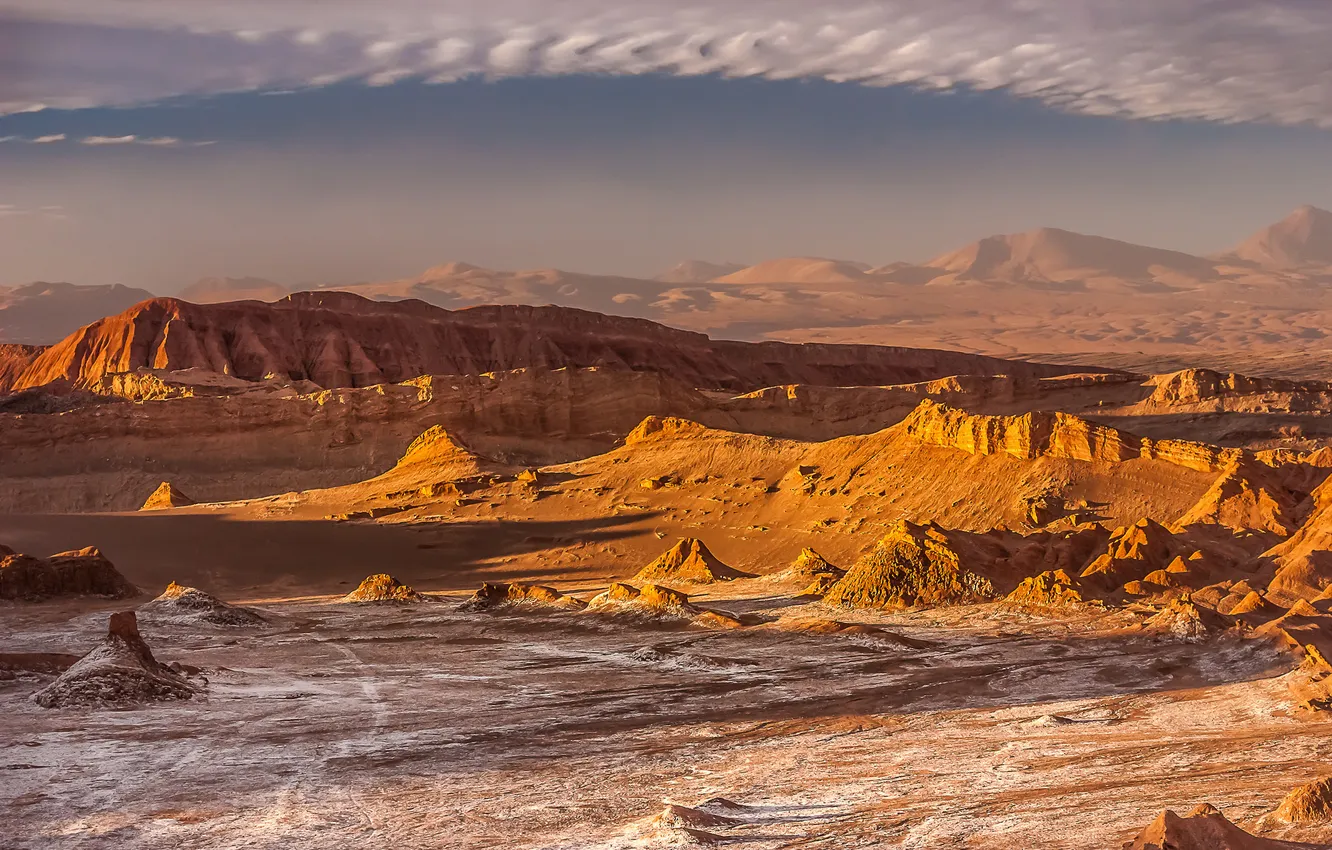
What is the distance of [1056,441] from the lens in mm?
34281

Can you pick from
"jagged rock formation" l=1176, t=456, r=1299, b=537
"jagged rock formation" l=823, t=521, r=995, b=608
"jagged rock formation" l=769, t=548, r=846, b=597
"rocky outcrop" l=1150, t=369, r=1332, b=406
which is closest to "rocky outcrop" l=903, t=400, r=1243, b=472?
"jagged rock formation" l=1176, t=456, r=1299, b=537

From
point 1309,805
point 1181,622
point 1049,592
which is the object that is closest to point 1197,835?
point 1309,805

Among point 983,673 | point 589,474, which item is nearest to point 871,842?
point 983,673

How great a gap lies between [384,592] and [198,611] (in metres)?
5.40

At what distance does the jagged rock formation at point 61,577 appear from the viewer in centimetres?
3369

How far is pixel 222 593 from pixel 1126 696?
28531mm

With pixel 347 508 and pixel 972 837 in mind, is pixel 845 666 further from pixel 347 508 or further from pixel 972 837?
pixel 347 508

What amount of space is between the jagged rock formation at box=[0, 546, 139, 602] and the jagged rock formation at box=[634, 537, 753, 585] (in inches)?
542

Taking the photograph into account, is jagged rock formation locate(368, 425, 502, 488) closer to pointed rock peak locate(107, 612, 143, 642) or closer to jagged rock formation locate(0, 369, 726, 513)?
jagged rock formation locate(0, 369, 726, 513)

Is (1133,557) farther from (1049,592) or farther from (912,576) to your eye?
(912,576)

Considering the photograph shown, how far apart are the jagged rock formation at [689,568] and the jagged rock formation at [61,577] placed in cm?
1377

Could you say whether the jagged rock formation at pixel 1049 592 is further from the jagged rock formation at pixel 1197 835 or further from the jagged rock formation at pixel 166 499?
the jagged rock formation at pixel 166 499

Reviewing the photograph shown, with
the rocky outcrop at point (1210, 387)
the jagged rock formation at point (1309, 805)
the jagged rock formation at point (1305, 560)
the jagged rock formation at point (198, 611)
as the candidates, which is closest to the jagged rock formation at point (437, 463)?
the jagged rock formation at point (198, 611)

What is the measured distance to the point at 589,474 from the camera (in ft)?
152
